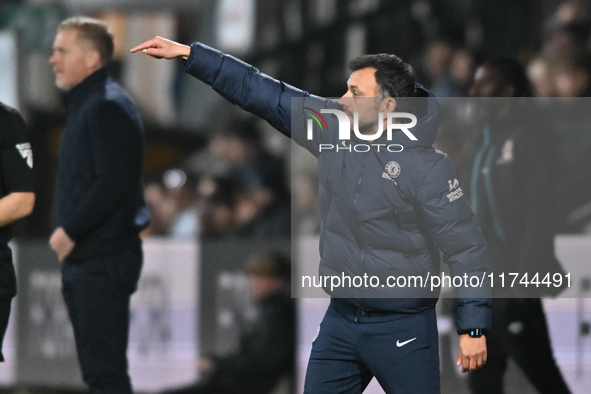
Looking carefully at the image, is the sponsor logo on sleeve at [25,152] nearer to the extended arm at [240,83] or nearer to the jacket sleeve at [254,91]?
the extended arm at [240,83]

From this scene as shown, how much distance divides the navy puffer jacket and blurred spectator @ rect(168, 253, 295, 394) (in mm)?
1917

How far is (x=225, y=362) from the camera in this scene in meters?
5.31

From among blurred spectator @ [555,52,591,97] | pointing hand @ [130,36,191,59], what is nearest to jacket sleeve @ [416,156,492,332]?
pointing hand @ [130,36,191,59]

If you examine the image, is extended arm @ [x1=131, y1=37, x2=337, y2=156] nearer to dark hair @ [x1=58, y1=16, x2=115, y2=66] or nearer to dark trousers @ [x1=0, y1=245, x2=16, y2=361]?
dark hair @ [x1=58, y1=16, x2=115, y2=66]

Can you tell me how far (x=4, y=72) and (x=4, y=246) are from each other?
2.54 meters

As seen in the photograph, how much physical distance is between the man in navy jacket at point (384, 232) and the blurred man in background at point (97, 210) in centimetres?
81

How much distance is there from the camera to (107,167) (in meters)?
3.89

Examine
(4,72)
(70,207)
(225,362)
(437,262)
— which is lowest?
(225,362)

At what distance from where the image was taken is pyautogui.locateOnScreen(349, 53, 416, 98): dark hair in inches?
125

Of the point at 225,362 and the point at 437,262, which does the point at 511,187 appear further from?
the point at 225,362

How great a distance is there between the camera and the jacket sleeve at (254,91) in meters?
3.29

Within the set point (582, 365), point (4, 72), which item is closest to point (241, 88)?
point (582, 365)

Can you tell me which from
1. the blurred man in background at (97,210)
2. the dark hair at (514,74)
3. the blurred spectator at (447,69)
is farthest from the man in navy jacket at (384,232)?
the blurred spectator at (447,69)

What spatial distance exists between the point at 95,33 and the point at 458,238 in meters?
2.17
